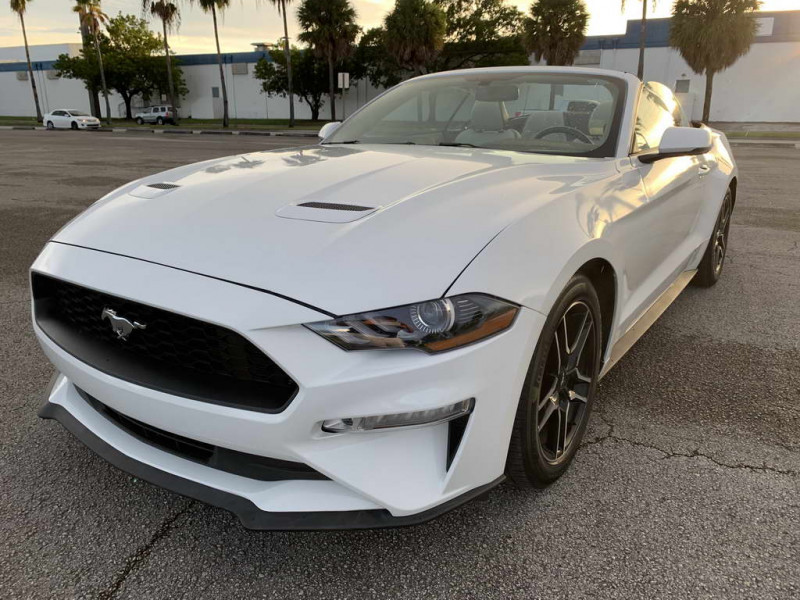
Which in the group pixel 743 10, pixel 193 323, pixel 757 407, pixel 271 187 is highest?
pixel 743 10

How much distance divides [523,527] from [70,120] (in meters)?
41.0

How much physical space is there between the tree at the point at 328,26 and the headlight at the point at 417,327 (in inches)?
1443

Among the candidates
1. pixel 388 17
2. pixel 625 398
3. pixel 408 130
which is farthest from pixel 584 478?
pixel 388 17

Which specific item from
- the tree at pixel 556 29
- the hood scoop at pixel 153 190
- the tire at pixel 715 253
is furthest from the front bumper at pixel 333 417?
the tree at pixel 556 29

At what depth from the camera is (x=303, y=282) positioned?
63.6 inches

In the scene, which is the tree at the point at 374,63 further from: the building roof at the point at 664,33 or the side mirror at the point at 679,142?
the side mirror at the point at 679,142

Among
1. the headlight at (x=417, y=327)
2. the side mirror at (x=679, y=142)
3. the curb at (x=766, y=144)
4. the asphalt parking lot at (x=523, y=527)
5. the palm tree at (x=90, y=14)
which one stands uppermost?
the palm tree at (x=90, y=14)

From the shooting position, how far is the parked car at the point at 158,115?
42125 mm

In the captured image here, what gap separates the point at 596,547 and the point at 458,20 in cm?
4352

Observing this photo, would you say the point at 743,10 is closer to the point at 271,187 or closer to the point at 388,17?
the point at 388,17

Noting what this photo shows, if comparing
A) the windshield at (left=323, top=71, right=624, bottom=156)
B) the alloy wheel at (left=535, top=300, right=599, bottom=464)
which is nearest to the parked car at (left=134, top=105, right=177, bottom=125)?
the windshield at (left=323, top=71, right=624, bottom=156)

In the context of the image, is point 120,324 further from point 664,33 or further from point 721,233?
point 664,33

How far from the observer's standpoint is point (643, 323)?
2.99 meters

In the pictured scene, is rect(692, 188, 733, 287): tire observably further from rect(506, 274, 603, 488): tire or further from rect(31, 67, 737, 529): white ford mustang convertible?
rect(506, 274, 603, 488): tire
